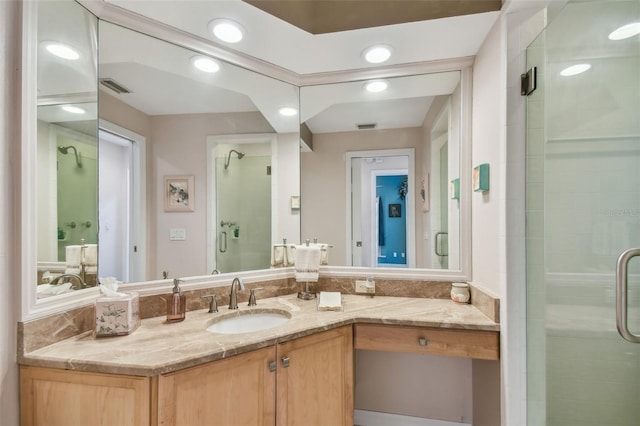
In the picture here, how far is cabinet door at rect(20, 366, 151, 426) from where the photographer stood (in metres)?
0.94

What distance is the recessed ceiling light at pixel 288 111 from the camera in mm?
1950

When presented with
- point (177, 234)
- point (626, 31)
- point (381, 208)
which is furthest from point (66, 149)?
point (626, 31)

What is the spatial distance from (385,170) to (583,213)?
1.11 meters

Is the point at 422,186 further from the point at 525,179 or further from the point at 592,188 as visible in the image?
the point at 592,188

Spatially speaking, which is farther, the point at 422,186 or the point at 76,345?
the point at 422,186

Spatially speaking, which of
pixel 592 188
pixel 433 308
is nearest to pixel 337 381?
pixel 433 308

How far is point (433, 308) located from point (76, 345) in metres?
1.66

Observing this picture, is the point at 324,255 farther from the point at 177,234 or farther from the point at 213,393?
the point at 213,393

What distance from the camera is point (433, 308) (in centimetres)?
156

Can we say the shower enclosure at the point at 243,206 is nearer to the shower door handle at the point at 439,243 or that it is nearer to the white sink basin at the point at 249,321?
the white sink basin at the point at 249,321

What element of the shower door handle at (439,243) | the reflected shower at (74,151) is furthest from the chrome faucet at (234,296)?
the shower door handle at (439,243)

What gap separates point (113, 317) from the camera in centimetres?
117

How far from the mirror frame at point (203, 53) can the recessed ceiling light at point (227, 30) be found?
119 mm

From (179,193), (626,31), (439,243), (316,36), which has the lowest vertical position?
(439,243)
